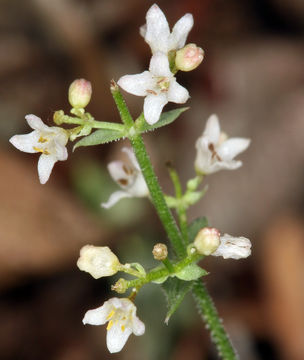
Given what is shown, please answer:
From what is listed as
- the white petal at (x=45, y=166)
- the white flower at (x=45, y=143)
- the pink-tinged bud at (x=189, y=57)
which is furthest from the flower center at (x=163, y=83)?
the white petal at (x=45, y=166)

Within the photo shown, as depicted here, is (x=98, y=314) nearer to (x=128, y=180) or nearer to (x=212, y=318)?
(x=212, y=318)

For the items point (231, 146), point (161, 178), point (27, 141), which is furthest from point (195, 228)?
point (161, 178)

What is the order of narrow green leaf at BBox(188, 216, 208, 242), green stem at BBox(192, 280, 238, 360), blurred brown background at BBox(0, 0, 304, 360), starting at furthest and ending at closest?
blurred brown background at BBox(0, 0, 304, 360)
narrow green leaf at BBox(188, 216, 208, 242)
green stem at BBox(192, 280, 238, 360)

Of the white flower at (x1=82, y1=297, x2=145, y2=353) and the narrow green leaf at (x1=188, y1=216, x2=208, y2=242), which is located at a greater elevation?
the narrow green leaf at (x1=188, y1=216, x2=208, y2=242)

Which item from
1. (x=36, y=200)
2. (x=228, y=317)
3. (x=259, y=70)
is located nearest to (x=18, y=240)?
(x=36, y=200)

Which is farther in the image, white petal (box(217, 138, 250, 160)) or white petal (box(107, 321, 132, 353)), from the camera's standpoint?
white petal (box(217, 138, 250, 160))

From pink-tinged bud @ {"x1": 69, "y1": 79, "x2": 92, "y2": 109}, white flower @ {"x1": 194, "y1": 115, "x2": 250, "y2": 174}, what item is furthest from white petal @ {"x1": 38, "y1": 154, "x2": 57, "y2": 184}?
A: white flower @ {"x1": 194, "y1": 115, "x2": 250, "y2": 174}

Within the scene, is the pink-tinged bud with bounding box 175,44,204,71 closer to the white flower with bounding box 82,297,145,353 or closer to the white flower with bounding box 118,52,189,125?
the white flower with bounding box 118,52,189,125
